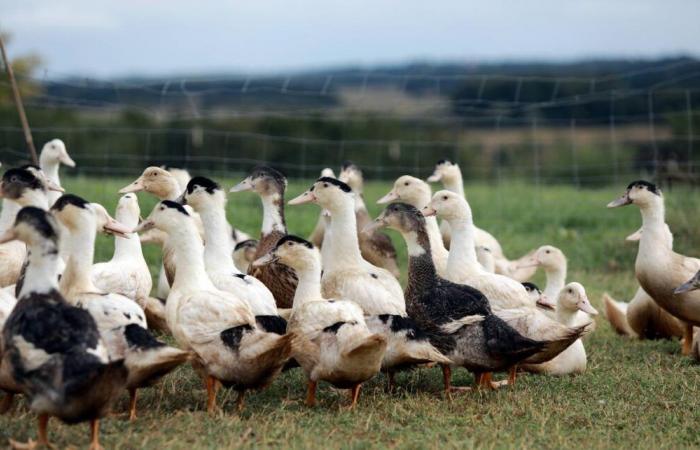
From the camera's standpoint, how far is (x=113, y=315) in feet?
18.9

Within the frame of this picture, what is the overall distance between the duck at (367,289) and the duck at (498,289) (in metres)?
0.58

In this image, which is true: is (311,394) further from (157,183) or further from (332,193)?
(157,183)

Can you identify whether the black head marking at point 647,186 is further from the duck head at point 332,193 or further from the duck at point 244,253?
the duck at point 244,253

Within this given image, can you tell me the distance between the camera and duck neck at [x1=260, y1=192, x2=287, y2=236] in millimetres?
8602

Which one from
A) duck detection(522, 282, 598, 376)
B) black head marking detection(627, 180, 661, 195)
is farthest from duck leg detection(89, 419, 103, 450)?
black head marking detection(627, 180, 661, 195)

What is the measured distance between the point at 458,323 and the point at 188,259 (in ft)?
5.94

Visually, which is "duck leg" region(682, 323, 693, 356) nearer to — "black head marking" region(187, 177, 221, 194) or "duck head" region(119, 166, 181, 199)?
"black head marking" region(187, 177, 221, 194)

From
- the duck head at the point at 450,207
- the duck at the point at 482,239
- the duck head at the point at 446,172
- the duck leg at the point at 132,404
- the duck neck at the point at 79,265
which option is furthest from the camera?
the duck head at the point at 446,172

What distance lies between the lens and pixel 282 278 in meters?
8.09

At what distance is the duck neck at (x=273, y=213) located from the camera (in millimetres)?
8602

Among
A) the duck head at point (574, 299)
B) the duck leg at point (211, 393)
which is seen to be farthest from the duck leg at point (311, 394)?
the duck head at point (574, 299)

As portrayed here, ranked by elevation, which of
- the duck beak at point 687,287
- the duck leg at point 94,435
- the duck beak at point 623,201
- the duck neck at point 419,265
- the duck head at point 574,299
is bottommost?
the duck leg at point 94,435

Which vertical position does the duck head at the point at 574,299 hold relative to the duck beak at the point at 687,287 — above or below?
below

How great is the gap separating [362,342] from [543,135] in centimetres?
1840
